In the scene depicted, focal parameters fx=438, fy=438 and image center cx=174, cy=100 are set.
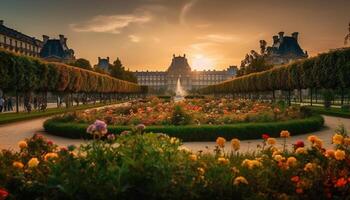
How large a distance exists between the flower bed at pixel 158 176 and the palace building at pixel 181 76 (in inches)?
6063

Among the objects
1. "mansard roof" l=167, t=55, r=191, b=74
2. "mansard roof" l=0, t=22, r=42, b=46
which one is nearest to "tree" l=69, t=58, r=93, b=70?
"mansard roof" l=0, t=22, r=42, b=46

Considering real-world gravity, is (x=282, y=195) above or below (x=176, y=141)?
below

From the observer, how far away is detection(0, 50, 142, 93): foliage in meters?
26.3

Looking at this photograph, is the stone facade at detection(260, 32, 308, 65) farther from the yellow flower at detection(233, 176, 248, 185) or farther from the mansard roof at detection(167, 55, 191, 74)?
the yellow flower at detection(233, 176, 248, 185)

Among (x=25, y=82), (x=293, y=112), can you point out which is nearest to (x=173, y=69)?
(x=25, y=82)

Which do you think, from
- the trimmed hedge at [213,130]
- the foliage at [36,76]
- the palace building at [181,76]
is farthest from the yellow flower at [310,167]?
the palace building at [181,76]

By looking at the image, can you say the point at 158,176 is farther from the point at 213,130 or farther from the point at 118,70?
the point at 118,70

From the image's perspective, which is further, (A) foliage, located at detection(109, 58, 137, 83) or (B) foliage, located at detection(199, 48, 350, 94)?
(A) foliage, located at detection(109, 58, 137, 83)

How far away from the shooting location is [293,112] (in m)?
17.9

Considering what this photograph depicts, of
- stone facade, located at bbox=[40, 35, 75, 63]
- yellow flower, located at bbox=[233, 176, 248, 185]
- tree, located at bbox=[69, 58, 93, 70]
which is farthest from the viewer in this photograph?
stone facade, located at bbox=[40, 35, 75, 63]

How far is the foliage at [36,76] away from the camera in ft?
86.4

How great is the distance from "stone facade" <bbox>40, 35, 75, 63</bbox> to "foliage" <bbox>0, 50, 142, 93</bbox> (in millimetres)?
54145

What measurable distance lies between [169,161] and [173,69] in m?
170

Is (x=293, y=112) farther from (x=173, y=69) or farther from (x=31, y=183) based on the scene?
(x=173, y=69)
